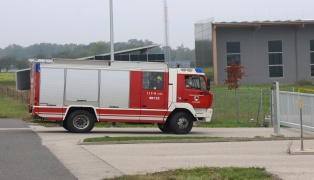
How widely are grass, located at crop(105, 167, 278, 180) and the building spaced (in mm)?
58719

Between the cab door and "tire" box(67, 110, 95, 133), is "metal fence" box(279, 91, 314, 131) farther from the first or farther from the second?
"tire" box(67, 110, 95, 133)

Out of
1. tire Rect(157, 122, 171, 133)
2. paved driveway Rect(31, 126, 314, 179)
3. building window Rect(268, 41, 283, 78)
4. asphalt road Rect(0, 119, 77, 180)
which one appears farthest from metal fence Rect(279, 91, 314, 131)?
building window Rect(268, 41, 283, 78)

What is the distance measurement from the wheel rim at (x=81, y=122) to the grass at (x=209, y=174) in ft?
36.3

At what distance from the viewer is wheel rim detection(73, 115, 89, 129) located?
71.8 ft

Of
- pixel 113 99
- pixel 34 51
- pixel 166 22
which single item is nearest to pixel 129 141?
pixel 113 99

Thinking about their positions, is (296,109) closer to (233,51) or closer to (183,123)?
(183,123)

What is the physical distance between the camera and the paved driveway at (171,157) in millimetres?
12000

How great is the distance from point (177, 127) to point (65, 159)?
29.4 feet

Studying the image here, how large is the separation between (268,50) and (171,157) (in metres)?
58.4

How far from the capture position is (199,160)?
13.7 metres

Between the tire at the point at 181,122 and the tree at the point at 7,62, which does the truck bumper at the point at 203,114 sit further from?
the tree at the point at 7,62

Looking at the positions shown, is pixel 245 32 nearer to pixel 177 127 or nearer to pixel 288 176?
pixel 177 127

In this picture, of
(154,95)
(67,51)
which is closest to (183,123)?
(154,95)

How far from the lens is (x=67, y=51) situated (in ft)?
273
